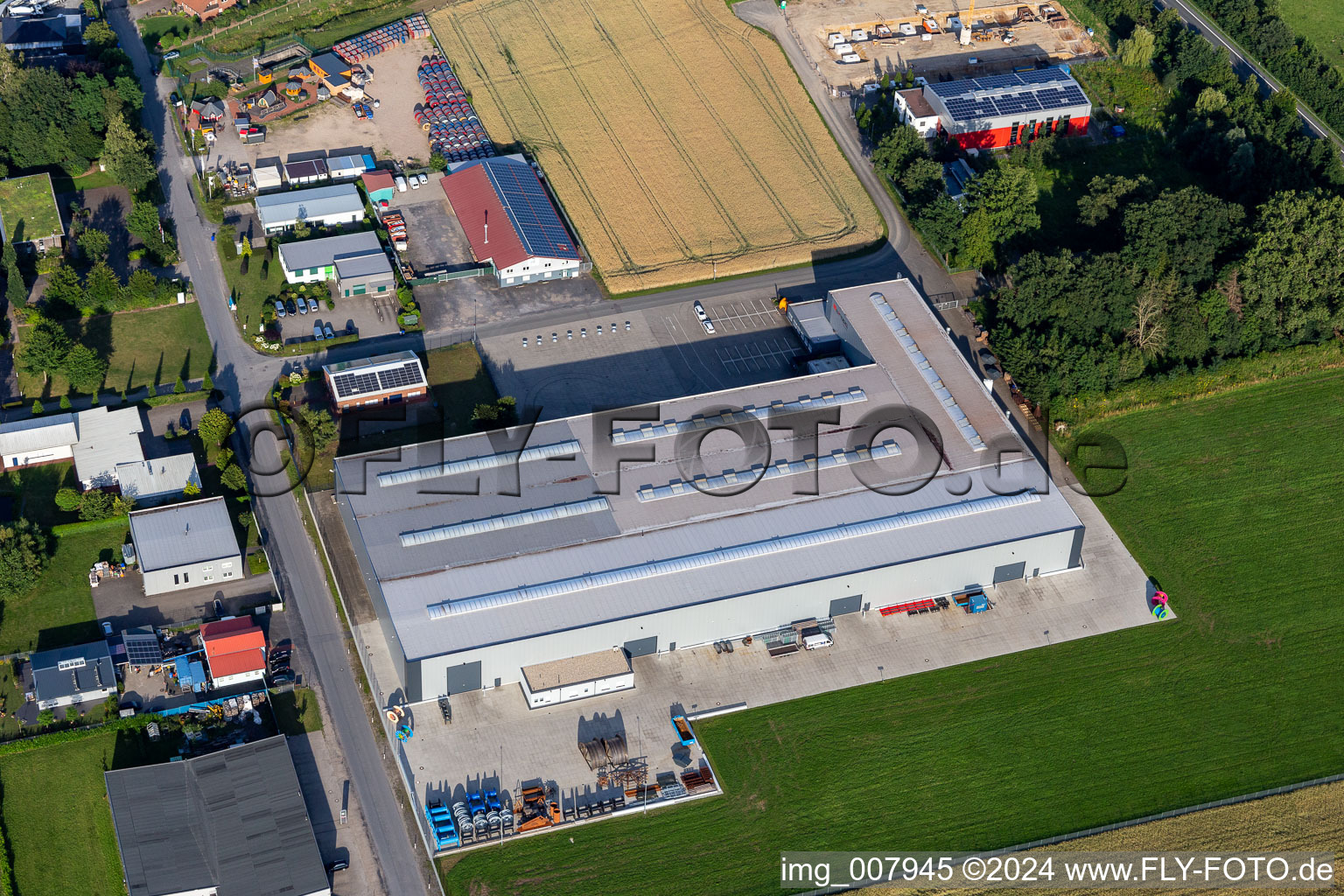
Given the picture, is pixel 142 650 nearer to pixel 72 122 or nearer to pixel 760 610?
pixel 760 610

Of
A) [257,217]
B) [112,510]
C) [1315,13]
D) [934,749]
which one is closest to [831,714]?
[934,749]

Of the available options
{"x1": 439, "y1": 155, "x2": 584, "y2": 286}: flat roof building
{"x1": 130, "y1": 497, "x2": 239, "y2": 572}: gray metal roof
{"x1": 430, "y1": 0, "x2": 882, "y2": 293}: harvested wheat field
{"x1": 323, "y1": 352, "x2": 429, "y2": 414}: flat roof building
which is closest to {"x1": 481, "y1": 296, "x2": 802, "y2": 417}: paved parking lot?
{"x1": 430, "y1": 0, "x2": 882, "y2": 293}: harvested wheat field

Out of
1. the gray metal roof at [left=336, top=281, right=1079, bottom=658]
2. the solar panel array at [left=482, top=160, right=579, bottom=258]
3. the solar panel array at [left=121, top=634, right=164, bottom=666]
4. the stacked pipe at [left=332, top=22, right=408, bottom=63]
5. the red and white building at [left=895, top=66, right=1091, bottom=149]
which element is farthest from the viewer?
the stacked pipe at [left=332, top=22, right=408, bottom=63]

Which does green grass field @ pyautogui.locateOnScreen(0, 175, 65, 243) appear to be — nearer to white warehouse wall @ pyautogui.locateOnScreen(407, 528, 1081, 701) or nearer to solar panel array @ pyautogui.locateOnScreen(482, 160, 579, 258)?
solar panel array @ pyautogui.locateOnScreen(482, 160, 579, 258)

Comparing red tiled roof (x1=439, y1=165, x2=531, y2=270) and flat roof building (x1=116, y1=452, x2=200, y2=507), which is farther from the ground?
red tiled roof (x1=439, y1=165, x2=531, y2=270)

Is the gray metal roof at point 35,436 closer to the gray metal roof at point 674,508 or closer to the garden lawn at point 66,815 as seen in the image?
the gray metal roof at point 674,508

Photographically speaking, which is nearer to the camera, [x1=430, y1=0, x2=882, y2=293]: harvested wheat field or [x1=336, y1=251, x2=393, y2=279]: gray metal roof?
[x1=336, y1=251, x2=393, y2=279]: gray metal roof

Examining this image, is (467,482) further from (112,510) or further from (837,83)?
(837,83)
